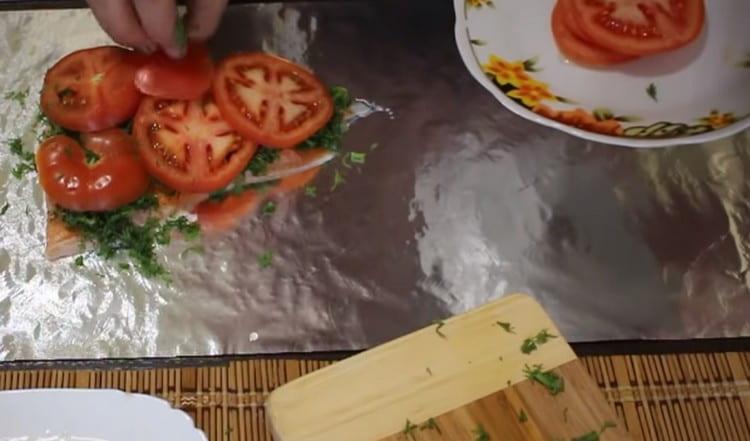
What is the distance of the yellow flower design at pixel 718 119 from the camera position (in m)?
0.97

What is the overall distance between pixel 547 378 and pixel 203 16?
441 millimetres

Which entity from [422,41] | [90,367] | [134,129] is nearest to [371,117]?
[422,41]

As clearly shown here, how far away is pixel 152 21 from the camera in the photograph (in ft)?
2.69

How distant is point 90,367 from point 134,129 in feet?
0.71

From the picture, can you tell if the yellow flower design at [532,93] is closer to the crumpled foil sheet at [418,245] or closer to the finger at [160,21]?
the crumpled foil sheet at [418,245]

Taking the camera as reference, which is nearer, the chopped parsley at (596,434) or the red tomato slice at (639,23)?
the chopped parsley at (596,434)

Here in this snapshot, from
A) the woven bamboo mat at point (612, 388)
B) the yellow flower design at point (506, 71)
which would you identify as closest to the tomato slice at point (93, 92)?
the woven bamboo mat at point (612, 388)

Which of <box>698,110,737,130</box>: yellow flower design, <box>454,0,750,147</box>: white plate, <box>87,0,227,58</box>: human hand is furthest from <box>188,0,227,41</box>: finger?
<box>698,110,737,130</box>: yellow flower design

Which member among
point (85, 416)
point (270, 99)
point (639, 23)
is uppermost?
point (639, 23)

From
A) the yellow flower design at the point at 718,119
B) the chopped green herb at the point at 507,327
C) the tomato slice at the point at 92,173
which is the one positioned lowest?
the tomato slice at the point at 92,173

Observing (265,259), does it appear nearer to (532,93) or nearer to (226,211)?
(226,211)

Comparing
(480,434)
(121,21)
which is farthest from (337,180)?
(480,434)

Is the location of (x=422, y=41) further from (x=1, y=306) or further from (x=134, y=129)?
(x=1, y=306)

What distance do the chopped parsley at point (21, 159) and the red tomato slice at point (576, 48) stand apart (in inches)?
20.7
